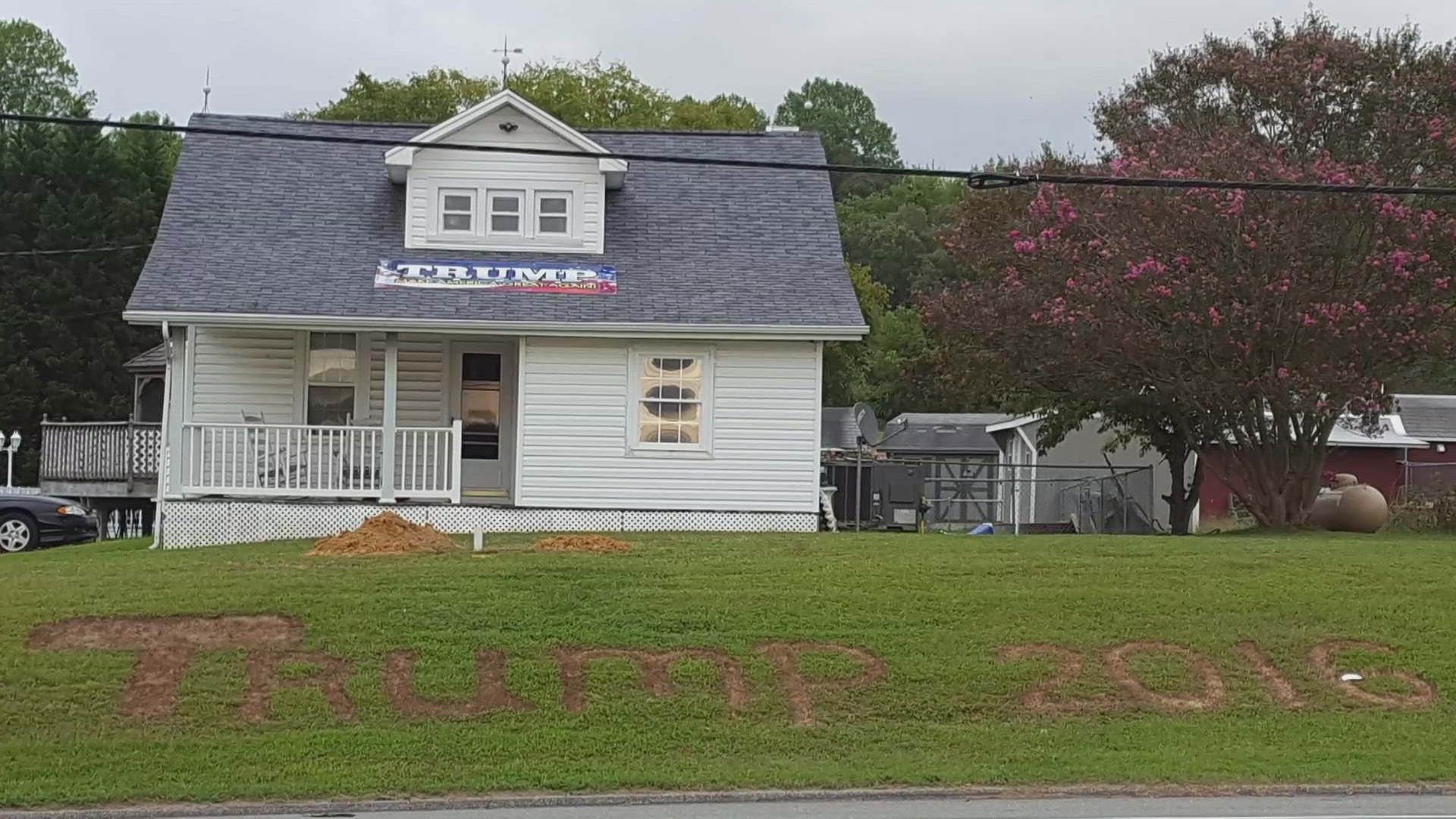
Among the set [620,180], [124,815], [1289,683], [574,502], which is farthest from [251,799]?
[620,180]

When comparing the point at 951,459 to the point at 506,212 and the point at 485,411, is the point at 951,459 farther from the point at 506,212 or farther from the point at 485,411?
the point at 506,212

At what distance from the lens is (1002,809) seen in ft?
32.8

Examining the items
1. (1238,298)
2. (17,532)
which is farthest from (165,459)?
(1238,298)

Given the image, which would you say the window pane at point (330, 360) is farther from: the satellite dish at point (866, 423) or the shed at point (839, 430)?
the shed at point (839, 430)

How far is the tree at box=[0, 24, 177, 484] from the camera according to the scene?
146ft

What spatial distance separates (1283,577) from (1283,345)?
20.1ft

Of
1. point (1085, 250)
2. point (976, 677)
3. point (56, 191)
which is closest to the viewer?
point (976, 677)

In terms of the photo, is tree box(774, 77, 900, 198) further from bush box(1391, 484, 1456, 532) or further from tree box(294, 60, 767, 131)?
bush box(1391, 484, 1456, 532)

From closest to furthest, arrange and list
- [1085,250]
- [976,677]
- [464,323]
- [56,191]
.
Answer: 1. [976,677]
2. [464,323]
3. [1085,250]
4. [56,191]

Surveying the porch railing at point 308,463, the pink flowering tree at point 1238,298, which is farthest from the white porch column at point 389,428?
the pink flowering tree at point 1238,298

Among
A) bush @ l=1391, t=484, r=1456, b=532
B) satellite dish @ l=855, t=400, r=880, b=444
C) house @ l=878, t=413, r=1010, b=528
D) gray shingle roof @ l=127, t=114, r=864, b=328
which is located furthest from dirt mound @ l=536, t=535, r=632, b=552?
satellite dish @ l=855, t=400, r=880, b=444

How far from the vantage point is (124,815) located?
980 centimetres

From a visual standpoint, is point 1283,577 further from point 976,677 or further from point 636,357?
point 636,357

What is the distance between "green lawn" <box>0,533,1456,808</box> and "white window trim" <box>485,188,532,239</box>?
639 centimetres
